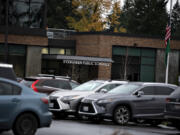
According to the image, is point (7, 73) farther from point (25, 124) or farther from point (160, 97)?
point (160, 97)

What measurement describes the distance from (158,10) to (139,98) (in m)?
63.4

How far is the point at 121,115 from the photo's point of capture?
62.1 ft

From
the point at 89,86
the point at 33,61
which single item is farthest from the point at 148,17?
the point at 89,86

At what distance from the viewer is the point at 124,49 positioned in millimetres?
46938

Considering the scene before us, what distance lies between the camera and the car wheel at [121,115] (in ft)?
61.9

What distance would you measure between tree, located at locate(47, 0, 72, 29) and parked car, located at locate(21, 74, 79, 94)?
53935mm

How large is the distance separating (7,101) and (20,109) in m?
0.39

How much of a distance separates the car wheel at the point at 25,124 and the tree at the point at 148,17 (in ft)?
221

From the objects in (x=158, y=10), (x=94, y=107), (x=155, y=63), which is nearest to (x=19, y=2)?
(x=155, y=63)

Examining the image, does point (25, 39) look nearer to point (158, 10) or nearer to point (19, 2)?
point (19, 2)

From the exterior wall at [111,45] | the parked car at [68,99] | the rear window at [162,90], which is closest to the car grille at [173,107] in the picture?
the rear window at [162,90]

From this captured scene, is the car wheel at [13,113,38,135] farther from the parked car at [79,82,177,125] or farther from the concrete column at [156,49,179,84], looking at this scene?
the concrete column at [156,49,179,84]

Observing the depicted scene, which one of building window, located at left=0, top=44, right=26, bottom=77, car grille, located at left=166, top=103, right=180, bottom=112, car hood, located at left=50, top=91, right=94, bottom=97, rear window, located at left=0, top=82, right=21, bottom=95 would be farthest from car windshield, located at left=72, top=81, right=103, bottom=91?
building window, located at left=0, top=44, right=26, bottom=77

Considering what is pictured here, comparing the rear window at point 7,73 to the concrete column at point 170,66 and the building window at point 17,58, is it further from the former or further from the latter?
the concrete column at point 170,66
